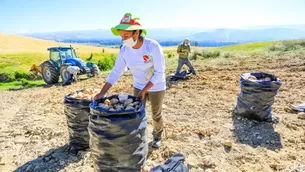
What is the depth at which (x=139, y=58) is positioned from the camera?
9.49 ft

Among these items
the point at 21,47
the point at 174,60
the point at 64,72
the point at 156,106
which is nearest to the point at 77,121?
the point at 156,106

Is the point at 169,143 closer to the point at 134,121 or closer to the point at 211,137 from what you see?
the point at 211,137

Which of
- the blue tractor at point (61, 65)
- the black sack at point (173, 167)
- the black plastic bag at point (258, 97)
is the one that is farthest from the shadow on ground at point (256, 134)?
the blue tractor at point (61, 65)

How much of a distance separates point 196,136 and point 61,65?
25.7ft

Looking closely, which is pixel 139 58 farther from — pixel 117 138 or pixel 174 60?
pixel 174 60

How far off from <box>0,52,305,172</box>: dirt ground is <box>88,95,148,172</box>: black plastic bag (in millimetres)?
711

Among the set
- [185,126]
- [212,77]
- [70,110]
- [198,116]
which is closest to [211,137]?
[185,126]

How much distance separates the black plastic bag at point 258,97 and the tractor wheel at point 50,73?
8.25 m

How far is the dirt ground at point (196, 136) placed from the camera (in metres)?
3.40

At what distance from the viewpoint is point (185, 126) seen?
15.3ft

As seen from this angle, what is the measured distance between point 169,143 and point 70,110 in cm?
152

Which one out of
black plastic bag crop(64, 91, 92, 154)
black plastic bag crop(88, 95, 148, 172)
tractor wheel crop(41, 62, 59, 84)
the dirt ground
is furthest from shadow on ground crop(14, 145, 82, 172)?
tractor wheel crop(41, 62, 59, 84)

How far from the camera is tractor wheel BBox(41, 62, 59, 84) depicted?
1067 cm

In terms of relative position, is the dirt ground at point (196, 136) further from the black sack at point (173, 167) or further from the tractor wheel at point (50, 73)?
the tractor wheel at point (50, 73)
